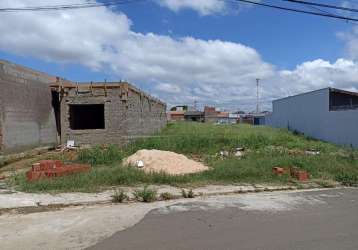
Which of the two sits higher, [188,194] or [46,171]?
[46,171]

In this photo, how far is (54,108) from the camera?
903 inches

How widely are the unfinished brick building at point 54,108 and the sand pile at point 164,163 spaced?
18.8 feet

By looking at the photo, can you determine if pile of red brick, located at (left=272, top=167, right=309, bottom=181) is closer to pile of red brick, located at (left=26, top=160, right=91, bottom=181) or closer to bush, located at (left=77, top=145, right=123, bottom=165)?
bush, located at (left=77, top=145, right=123, bottom=165)

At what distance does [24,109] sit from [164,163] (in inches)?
326

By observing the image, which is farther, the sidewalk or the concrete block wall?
the concrete block wall

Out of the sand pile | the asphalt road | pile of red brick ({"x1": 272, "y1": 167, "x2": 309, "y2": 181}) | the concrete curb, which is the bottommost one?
the asphalt road

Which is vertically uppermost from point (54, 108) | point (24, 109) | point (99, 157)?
point (54, 108)

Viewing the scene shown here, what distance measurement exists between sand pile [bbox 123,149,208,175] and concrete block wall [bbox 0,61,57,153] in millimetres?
5477

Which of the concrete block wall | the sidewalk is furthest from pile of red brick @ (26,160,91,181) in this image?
the concrete block wall

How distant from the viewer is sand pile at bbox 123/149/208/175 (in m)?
13.9

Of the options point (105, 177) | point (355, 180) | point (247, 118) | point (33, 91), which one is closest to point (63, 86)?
point (33, 91)

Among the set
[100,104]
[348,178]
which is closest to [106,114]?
[100,104]

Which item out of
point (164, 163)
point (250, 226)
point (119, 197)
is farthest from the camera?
point (164, 163)

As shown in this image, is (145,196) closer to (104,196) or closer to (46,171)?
(104,196)
